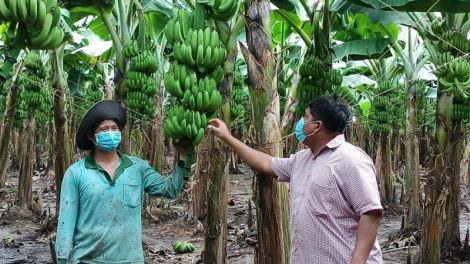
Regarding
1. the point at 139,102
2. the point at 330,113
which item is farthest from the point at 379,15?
the point at 330,113

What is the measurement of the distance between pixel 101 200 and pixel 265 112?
1.29 metres

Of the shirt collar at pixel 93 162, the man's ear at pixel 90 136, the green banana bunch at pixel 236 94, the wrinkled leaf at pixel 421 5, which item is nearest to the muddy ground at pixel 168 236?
the green banana bunch at pixel 236 94

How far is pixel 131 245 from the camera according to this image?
2.75m

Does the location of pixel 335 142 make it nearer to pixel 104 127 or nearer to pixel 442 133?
pixel 104 127

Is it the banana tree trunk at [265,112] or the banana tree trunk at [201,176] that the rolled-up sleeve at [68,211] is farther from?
the banana tree trunk at [201,176]

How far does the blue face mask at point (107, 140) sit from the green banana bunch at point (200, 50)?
1.69 ft

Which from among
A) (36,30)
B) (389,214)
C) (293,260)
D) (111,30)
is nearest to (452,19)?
(111,30)

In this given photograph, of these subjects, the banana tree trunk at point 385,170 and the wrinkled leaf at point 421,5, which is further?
the banana tree trunk at point 385,170

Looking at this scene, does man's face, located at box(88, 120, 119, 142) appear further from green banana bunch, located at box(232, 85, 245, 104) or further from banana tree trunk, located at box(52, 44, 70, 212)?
green banana bunch, located at box(232, 85, 245, 104)

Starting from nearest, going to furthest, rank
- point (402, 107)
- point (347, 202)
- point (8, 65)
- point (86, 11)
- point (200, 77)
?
point (347, 202) < point (8, 65) < point (200, 77) < point (86, 11) < point (402, 107)

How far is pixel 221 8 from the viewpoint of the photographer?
116 inches

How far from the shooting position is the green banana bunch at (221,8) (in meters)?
2.88

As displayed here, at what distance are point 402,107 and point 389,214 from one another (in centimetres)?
224

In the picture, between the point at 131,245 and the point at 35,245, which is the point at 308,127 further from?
the point at 35,245
